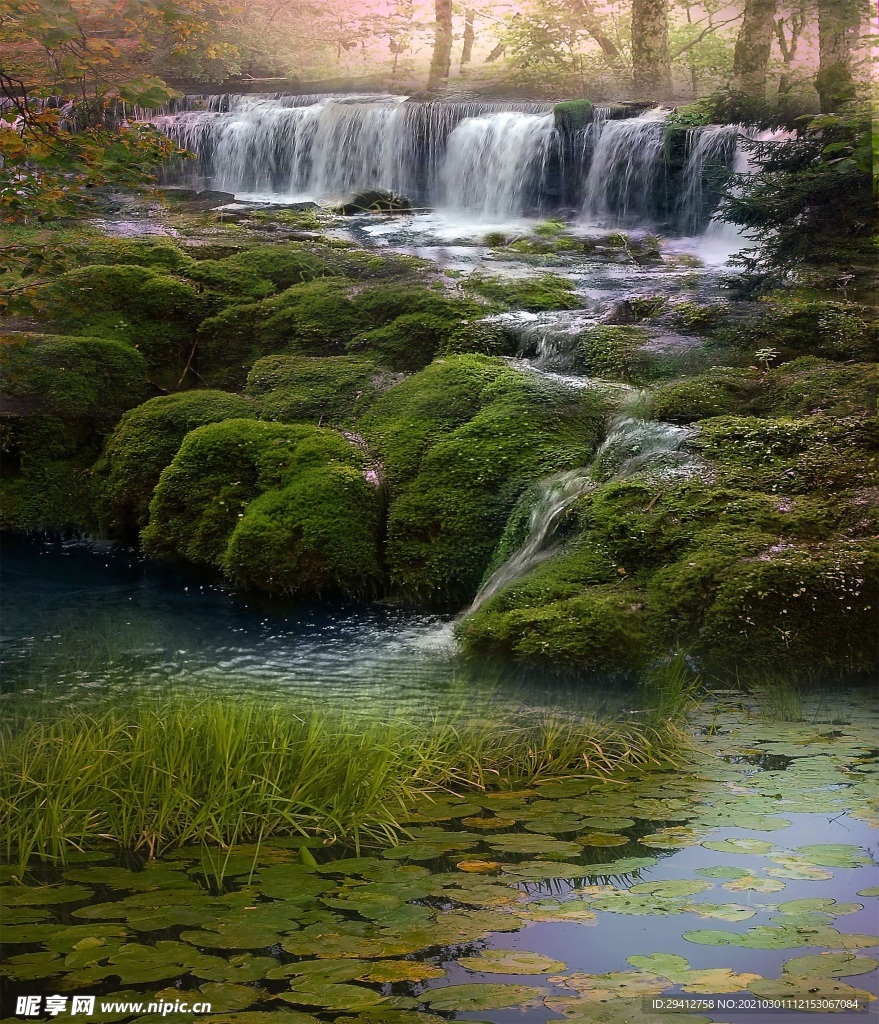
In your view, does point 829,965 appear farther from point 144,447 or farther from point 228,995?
point 144,447

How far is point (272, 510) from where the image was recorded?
573 cm

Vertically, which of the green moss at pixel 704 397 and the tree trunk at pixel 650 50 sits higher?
the tree trunk at pixel 650 50

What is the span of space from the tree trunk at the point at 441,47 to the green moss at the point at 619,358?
10.9ft

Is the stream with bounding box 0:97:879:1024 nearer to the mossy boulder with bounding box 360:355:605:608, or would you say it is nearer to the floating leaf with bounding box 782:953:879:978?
the floating leaf with bounding box 782:953:879:978

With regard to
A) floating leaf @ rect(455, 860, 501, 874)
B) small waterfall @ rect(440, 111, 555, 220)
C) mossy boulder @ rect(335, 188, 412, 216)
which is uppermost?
small waterfall @ rect(440, 111, 555, 220)

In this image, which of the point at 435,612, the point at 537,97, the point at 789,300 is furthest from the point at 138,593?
the point at 537,97

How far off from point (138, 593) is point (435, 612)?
6.03 feet

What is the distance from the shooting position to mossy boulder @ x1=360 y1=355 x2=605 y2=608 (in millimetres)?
5457

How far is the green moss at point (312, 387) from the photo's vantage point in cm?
652

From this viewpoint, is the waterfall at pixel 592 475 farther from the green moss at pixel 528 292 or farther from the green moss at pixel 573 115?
the green moss at pixel 573 115

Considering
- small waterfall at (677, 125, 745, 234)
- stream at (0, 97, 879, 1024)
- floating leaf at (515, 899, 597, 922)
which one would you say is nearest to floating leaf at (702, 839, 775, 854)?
stream at (0, 97, 879, 1024)

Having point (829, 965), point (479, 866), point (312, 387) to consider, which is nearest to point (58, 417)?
point (312, 387)

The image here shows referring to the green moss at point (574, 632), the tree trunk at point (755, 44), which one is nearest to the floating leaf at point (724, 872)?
the green moss at point (574, 632)

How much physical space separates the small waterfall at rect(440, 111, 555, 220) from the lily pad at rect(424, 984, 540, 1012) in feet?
26.9
